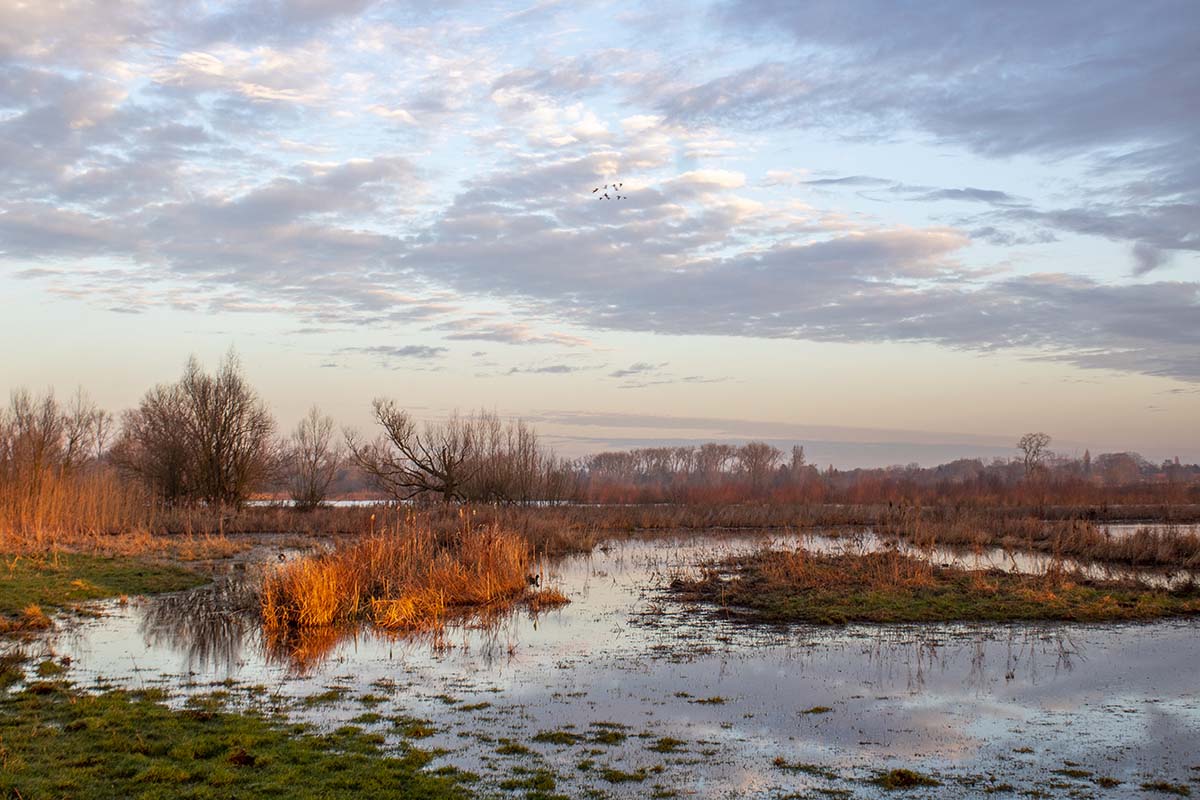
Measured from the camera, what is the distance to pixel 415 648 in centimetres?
1238

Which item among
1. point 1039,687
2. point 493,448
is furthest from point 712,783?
point 493,448

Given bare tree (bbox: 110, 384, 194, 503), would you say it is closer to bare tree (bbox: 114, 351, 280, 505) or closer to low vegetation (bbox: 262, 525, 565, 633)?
bare tree (bbox: 114, 351, 280, 505)

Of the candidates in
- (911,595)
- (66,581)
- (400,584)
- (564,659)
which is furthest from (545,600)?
(66,581)

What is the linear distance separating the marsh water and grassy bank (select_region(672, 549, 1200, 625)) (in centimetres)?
84

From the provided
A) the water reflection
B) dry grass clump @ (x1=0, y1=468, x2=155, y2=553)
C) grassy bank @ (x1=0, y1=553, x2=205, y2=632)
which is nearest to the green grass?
the water reflection

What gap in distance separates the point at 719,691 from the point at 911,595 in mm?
7851

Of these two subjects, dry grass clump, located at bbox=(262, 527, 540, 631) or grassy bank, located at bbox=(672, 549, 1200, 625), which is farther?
grassy bank, located at bbox=(672, 549, 1200, 625)

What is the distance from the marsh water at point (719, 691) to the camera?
23.1 ft

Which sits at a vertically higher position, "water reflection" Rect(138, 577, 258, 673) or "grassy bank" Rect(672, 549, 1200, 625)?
"grassy bank" Rect(672, 549, 1200, 625)

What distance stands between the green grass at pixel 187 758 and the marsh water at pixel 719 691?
19.4 inches

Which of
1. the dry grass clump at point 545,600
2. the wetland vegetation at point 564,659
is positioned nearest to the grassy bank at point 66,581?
the wetland vegetation at point 564,659

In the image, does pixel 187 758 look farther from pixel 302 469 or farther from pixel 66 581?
pixel 302 469

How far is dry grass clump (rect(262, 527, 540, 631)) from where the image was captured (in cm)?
1423

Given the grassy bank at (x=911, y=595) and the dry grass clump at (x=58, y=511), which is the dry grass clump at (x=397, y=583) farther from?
the dry grass clump at (x=58, y=511)
